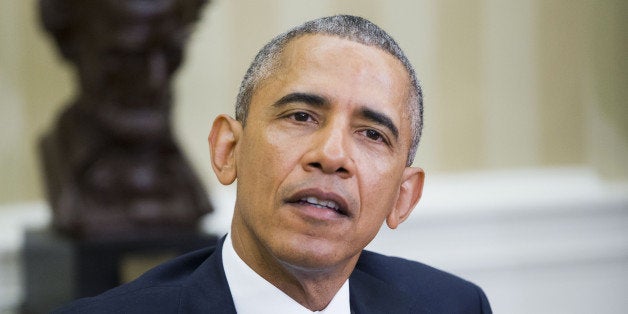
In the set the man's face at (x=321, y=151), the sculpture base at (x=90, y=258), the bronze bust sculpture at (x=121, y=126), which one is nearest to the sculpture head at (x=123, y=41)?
the bronze bust sculpture at (x=121, y=126)

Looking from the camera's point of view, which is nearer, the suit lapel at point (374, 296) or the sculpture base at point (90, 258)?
the suit lapel at point (374, 296)

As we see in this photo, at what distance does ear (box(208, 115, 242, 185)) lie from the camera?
1844mm

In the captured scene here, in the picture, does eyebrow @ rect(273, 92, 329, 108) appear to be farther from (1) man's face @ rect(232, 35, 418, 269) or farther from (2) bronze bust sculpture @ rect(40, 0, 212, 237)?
(2) bronze bust sculpture @ rect(40, 0, 212, 237)

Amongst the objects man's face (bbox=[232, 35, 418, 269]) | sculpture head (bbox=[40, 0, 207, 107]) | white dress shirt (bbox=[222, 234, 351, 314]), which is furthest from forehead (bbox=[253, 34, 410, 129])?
sculpture head (bbox=[40, 0, 207, 107])

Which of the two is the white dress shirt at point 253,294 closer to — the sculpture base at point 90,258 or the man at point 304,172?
the man at point 304,172

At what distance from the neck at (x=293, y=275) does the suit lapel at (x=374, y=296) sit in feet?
0.36

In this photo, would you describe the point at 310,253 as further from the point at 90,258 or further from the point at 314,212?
the point at 90,258

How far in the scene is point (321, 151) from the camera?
1.65m

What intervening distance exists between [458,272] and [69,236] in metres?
1.74

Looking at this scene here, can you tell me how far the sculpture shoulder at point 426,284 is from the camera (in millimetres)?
2072

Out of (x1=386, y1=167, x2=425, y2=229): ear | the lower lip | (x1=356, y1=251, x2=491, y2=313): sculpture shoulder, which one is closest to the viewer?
the lower lip

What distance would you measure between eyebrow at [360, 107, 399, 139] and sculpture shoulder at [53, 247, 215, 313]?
397mm

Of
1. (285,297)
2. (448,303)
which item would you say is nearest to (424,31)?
(448,303)

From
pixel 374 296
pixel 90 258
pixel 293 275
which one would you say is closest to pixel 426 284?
pixel 374 296
